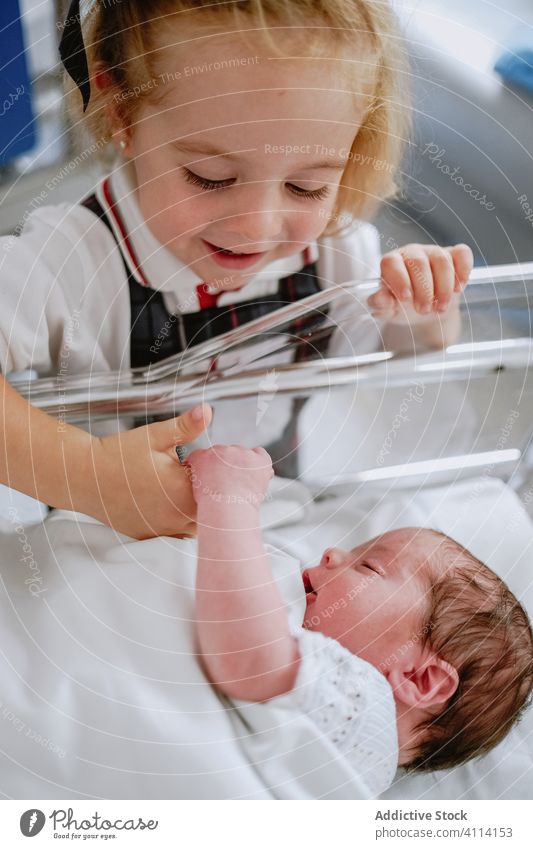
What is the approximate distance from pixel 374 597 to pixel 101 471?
16cm

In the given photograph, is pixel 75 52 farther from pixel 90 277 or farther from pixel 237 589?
pixel 237 589

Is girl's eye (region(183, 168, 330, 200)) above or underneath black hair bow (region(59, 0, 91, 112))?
underneath

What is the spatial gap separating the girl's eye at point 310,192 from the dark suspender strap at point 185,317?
0.16 ft

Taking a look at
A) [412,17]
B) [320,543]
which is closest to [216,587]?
[320,543]

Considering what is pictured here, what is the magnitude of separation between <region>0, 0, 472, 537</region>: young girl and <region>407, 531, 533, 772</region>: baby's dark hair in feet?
0.48

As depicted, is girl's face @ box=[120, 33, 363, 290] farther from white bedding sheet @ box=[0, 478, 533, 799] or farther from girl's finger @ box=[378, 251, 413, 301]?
white bedding sheet @ box=[0, 478, 533, 799]

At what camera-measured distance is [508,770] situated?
457 millimetres

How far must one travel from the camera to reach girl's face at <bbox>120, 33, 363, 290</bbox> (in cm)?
40

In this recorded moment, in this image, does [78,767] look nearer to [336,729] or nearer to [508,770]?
[336,729]

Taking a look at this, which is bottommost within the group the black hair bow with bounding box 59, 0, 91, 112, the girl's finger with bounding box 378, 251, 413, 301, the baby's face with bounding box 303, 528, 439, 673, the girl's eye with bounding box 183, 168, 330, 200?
the baby's face with bounding box 303, 528, 439, 673

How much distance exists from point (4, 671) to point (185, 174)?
272 millimetres
